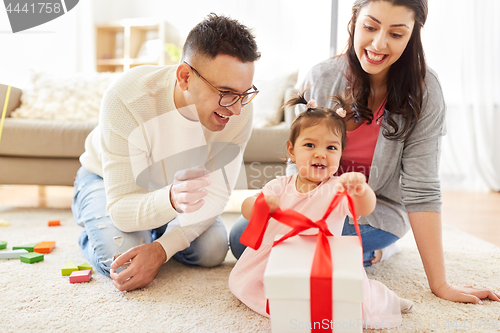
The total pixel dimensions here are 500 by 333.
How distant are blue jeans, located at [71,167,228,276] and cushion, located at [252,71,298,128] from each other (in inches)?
42.1

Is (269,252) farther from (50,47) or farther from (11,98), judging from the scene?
(50,47)

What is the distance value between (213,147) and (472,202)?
2.02 m

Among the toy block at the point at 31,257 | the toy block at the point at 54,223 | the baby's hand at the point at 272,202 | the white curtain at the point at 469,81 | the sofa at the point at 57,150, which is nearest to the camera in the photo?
the baby's hand at the point at 272,202

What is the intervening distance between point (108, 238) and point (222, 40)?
2.30 feet

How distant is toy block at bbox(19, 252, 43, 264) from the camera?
55.0 inches

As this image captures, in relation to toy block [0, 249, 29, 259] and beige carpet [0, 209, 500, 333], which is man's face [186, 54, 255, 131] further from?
toy block [0, 249, 29, 259]

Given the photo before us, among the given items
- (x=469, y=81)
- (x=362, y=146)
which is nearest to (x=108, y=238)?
(x=362, y=146)

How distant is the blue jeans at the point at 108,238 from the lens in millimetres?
1286

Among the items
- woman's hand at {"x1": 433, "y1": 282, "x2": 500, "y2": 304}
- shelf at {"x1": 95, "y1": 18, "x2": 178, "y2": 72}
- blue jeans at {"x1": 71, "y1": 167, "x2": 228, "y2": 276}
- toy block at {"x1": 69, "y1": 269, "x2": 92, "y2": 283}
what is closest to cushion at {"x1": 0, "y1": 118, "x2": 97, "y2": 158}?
blue jeans at {"x1": 71, "y1": 167, "x2": 228, "y2": 276}

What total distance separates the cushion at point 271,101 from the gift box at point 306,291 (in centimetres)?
161

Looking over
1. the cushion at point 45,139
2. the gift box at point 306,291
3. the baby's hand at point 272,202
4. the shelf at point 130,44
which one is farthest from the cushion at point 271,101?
the shelf at point 130,44

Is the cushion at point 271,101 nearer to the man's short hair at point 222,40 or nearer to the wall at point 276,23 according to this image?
the wall at point 276,23

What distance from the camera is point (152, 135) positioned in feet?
4.19

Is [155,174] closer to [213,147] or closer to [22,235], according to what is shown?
[213,147]
